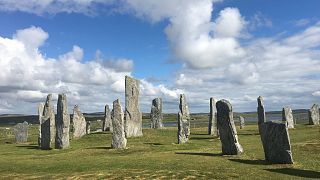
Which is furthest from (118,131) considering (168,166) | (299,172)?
(299,172)

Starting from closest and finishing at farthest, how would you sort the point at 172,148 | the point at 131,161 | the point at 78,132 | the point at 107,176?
the point at 107,176 → the point at 131,161 → the point at 172,148 → the point at 78,132

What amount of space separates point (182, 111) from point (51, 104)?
15.7m

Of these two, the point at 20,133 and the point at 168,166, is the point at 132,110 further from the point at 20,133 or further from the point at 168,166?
the point at 168,166

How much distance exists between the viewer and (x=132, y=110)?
54.6 meters

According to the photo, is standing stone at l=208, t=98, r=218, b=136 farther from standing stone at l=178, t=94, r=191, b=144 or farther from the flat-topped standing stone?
the flat-topped standing stone

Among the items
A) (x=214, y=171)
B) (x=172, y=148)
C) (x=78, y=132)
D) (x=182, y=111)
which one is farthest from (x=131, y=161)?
(x=78, y=132)

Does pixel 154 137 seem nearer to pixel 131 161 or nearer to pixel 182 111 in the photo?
pixel 182 111

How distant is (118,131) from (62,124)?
7122 millimetres

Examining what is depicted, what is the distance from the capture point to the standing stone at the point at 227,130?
1334 inches

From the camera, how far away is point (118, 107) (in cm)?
4278

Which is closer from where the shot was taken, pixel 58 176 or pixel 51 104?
pixel 58 176

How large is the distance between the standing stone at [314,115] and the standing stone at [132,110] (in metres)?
26.3

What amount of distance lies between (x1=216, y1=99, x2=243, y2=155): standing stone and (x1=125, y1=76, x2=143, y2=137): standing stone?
20593mm

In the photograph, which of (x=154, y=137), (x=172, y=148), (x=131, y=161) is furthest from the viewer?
(x=154, y=137)
